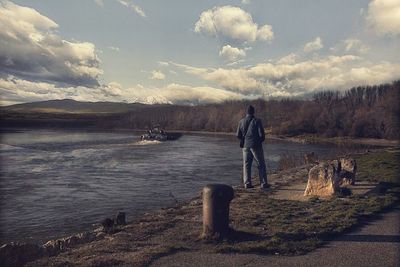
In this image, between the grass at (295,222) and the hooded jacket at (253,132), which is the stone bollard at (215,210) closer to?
the grass at (295,222)

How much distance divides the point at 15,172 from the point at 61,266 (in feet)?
74.4

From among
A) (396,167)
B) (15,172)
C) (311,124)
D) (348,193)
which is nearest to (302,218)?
(348,193)

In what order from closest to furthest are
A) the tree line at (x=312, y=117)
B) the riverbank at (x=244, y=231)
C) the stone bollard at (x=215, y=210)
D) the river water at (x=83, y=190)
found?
the riverbank at (x=244, y=231) < the stone bollard at (x=215, y=210) < the river water at (x=83, y=190) < the tree line at (x=312, y=117)

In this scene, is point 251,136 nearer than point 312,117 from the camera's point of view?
Yes

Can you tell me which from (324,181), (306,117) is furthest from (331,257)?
(306,117)

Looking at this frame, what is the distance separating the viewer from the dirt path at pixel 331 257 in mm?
6582

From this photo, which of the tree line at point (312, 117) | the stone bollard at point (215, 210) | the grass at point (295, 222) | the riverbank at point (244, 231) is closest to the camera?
the riverbank at point (244, 231)

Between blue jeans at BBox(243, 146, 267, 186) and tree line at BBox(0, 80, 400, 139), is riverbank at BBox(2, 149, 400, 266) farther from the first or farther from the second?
tree line at BBox(0, 80, 400, 139)

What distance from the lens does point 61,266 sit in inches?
267

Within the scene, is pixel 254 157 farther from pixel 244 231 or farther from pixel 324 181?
pixel 244 231

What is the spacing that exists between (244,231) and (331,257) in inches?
79.8

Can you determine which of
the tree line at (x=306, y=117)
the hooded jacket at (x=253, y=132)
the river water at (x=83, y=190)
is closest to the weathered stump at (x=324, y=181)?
the hooded jacket at (x=253, y=132)

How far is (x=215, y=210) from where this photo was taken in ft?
25.8

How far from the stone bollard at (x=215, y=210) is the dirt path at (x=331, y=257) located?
0.84 meters
